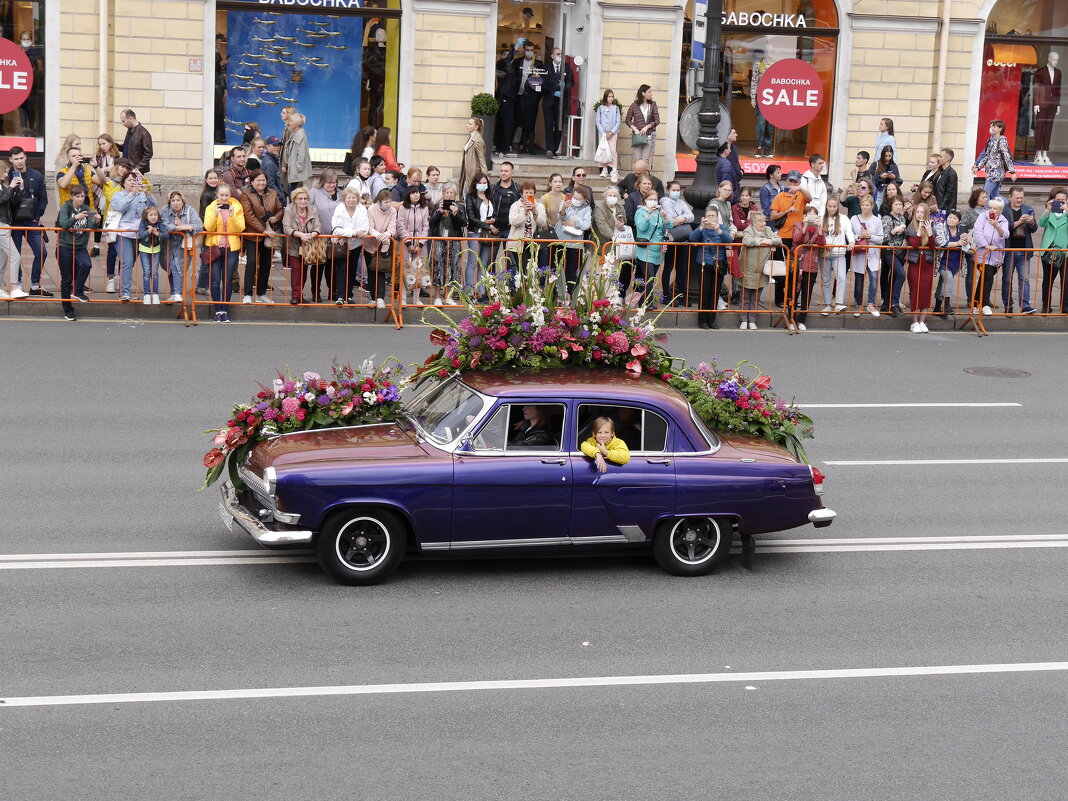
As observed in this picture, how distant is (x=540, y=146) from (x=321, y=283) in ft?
32.9

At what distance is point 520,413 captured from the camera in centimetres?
1035

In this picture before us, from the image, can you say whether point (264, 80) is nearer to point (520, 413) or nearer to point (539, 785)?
point (520, 413)

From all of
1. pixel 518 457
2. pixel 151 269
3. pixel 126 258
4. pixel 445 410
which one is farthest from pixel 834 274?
pixel 518 457

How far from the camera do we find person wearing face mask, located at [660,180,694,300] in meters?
21.5

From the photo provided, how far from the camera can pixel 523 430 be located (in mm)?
10336

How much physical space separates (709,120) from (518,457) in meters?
13.1

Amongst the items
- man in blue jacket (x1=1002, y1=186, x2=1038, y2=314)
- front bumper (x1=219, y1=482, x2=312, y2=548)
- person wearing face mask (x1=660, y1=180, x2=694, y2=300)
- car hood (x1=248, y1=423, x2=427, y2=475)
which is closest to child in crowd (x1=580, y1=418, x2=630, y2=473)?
car hood (x1=248, y1=423, x2=427, y2=475)

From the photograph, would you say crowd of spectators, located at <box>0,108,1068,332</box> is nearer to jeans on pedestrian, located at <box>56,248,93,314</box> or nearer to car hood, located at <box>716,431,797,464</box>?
jeans on pedestrian, located at <box>56,248,93,314</box>

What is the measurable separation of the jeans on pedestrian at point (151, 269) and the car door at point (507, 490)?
10486 millimetres

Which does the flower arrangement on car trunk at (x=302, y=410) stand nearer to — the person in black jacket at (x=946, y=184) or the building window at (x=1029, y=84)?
the person in black jacket at (x=946, y=184)

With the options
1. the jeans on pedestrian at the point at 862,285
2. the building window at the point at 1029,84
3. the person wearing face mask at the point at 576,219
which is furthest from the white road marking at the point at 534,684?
the building window at the point at 1029,84

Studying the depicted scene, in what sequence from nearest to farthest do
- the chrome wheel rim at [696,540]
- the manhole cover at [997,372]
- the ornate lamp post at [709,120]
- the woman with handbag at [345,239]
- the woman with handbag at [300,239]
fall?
the chrome wheel rim at [696,540] < the manhole cover at [997,372] < the woman with handbag at [300,239] < the woman with handbag at [345,239] < the ornate lamp post at [709,120]

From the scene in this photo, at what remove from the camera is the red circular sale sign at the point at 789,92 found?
28.9 m

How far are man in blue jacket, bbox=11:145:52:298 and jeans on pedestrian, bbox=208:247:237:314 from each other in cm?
214
